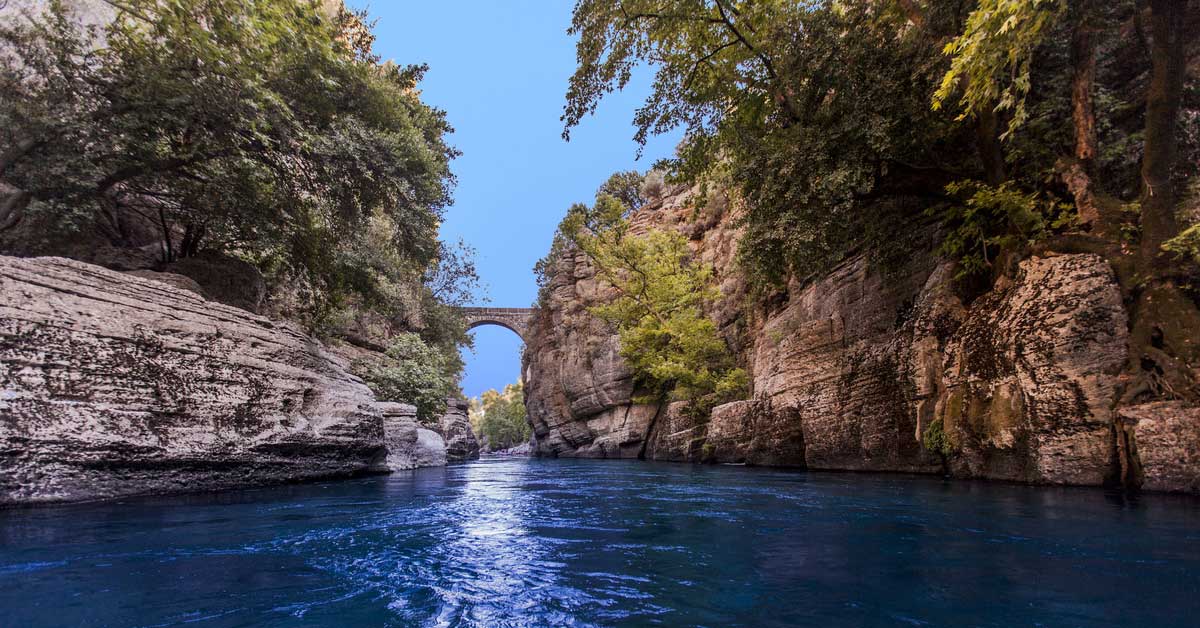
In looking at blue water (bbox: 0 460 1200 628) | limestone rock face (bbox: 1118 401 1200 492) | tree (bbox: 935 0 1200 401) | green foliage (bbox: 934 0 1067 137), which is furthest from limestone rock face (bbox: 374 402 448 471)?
limestone rock face (bbox: 1118 401 1200 492)

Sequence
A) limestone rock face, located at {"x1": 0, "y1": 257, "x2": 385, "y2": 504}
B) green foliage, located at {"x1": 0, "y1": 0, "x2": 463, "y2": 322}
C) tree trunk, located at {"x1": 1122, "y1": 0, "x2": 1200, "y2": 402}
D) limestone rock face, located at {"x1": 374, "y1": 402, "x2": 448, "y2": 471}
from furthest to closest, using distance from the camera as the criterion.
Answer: limestone rock face, located at {"x1": 374, "y1": 402, "x2": 448, "y2": 471}, green foliage, located at {"x1": 0, "y1": 0, "x2": 463, "y2": 322}, tree trunk, located at {"x1": 1122, "y1": 0, "x2": 1200, "y2": 402}, limestone rock face, located at {"x1": 0, "y1": 257, "x2": 385, "y2": 504}

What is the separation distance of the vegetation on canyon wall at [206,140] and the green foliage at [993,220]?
35.7ft

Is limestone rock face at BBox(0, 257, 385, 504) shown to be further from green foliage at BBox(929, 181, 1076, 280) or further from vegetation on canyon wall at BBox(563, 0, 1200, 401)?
green foliage at BBox(929, 181, 1076, 280)

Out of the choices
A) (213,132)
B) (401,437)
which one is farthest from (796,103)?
(401,437)

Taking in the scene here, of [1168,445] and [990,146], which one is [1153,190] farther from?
[1168,445]

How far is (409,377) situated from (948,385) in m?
15.9

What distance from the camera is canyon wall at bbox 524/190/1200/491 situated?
5961 millimetres

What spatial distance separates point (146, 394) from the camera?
5.85 metres

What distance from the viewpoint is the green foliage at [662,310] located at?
61.2 ft

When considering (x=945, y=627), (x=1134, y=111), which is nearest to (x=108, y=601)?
(x=945, y=627)

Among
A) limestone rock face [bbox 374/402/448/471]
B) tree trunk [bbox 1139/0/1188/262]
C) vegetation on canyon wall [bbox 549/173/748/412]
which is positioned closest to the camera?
tree trunk [bbox 1139/0/1188/262]

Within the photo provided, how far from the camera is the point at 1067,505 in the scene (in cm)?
484

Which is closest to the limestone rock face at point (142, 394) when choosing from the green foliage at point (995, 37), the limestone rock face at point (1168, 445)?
the green foliage at point (995, 37)

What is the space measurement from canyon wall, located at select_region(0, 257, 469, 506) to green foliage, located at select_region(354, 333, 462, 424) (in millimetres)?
8374
